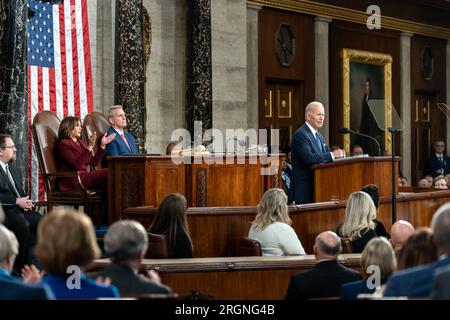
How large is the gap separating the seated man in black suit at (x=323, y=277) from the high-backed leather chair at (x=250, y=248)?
221 cm

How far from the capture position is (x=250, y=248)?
7340 mm

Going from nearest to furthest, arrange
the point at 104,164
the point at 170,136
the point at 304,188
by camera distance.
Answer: the point at 304,188 → the point at 104,164 → the point at 170,136

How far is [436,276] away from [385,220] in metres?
6.85

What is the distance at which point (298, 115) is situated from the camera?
52.7ft

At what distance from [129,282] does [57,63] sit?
7.44m

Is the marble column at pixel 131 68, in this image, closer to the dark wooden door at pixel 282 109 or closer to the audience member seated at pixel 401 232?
the dark wooden door at pixel 282 109

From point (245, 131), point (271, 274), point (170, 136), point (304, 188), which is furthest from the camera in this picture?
point (245, 131)

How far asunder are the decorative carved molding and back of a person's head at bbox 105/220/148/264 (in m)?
11.4

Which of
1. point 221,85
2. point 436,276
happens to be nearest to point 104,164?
point 221,85

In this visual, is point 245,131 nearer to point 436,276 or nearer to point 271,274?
point 271,274

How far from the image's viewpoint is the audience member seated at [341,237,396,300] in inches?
181

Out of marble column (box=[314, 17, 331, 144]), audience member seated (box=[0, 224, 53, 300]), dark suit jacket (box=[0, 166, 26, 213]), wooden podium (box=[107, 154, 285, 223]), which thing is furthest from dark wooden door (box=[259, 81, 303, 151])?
audience member seated (box=[0, 224, 53, 300])

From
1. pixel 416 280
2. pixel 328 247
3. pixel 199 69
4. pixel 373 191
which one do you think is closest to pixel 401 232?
pixel 328 247

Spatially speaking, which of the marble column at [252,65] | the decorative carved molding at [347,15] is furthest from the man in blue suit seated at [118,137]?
the decorative carved molding at [347,15]
